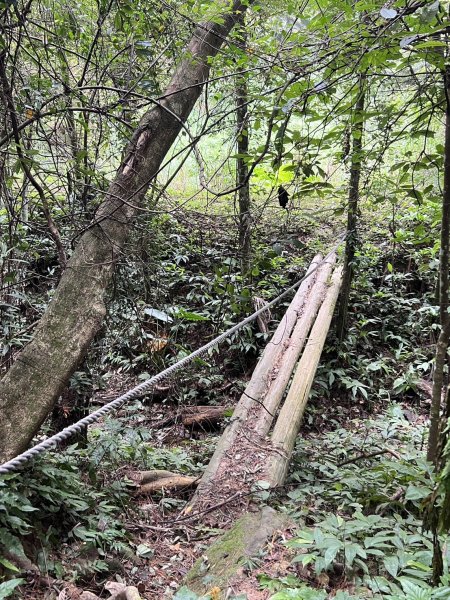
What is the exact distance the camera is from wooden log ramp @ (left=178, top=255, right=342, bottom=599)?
→ 211 cm

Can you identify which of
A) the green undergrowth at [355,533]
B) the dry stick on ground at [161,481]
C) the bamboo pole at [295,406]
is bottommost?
the dry stick on ground at [161,481]

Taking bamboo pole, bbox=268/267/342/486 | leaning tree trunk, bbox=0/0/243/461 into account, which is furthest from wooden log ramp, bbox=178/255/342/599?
leaning tree trunk, bbox=0/0/243/461

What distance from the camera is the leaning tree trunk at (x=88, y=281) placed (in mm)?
2297

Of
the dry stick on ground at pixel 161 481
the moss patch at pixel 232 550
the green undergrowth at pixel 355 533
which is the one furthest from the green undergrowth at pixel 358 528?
the dry stick on ground at pixel 161 481

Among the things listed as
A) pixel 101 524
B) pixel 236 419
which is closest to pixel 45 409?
pixel 101 524

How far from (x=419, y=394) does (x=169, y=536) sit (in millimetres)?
3721

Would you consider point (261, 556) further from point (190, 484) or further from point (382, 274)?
point (382, 274)

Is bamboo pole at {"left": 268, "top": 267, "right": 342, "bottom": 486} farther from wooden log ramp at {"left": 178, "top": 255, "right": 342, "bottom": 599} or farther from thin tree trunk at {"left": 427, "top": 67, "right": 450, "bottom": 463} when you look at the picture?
thin tree trunk at {"left": 427, "top": 67, "right": 450, "bottom": 463}

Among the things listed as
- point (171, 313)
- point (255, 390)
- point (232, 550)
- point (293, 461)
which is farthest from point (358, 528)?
point (171, 313)

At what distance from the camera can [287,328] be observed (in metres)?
4.82

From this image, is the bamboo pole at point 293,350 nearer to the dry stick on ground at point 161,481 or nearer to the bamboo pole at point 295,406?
the bamboo pole at point 295,406

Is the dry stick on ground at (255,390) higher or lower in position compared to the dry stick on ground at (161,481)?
higher

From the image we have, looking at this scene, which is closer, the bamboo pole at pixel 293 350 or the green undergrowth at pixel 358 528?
the green undergrowth at pixel 358 528

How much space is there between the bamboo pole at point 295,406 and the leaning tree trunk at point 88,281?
1.55m
